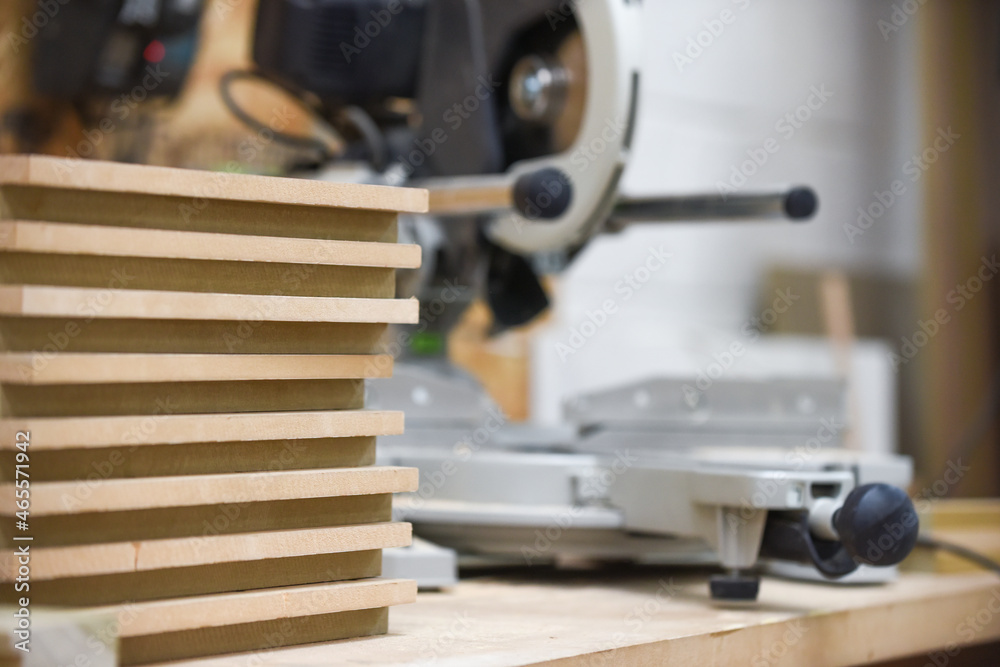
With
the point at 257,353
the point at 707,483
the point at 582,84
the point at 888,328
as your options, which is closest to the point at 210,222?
the point at 257,353

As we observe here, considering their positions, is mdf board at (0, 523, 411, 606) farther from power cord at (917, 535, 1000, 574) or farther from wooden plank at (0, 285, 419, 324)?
power cord at (917, 535, 1000, 574)

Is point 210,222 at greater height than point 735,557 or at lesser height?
greater

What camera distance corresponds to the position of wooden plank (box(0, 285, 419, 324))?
442 mm

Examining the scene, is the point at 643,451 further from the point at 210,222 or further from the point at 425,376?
the point at 210,222

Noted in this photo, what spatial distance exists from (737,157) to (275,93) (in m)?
1.33

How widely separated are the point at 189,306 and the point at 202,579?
4.8 inches

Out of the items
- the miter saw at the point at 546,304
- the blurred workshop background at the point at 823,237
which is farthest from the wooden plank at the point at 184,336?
the blurred workshop background at the point at 823,237

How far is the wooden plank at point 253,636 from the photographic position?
0.46 m

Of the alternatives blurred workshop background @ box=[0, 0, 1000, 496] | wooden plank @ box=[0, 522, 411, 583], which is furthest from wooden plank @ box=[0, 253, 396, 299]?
blurred workshop background @ box=[0, 0, 1000, 496]

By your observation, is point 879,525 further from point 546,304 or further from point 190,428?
point 546,304

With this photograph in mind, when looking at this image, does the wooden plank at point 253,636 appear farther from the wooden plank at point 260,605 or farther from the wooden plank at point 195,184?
the wooden plank at point 195,184

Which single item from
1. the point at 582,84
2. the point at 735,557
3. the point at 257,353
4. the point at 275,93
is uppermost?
the point at 275,93

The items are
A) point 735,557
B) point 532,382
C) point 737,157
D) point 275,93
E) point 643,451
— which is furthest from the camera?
point 737,157

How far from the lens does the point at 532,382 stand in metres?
1.82
